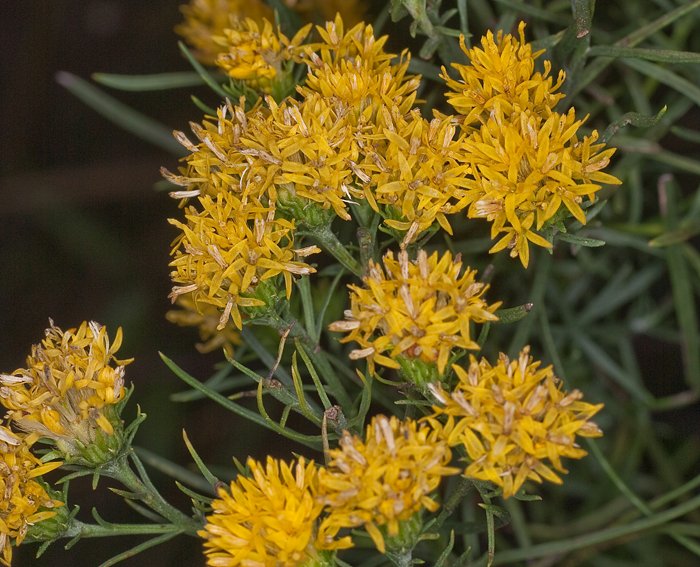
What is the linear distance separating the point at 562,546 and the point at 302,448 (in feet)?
2.55

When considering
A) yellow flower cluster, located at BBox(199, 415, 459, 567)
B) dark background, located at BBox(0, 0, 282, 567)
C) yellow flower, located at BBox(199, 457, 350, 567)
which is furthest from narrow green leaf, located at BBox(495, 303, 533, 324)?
dark background, located at BBox(0, 0, 282, 567)

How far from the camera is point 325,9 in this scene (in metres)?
1.61

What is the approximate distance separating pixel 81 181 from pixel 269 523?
5.51ft

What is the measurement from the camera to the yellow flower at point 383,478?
1.00 m

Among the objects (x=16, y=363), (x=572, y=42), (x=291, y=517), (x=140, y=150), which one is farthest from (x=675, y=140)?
(x=16, y=363)

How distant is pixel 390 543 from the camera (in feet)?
3.48

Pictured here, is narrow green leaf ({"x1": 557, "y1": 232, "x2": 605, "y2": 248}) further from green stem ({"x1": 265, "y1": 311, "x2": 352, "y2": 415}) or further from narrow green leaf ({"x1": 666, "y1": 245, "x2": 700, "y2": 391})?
narrow green leaf ({"x1": 666, "y1": 245, "x2": 700, "y2": 391})

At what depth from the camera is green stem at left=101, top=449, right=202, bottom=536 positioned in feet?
3.91

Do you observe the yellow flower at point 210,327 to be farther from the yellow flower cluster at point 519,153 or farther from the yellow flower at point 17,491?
the yellow flower cluster at point 519,153

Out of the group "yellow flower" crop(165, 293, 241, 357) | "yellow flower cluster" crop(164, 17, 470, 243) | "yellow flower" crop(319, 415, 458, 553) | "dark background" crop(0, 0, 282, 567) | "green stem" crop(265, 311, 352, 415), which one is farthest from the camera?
"dark background" crop(0, 0, 282, 567)

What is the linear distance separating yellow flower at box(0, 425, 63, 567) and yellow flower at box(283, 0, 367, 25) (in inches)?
35.4

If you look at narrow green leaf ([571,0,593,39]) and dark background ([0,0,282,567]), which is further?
dark background ([0,0,282,567])

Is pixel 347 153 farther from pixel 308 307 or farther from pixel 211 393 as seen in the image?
pixel 211 393

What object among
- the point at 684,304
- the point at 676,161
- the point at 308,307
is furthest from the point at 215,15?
the point at 684,304
